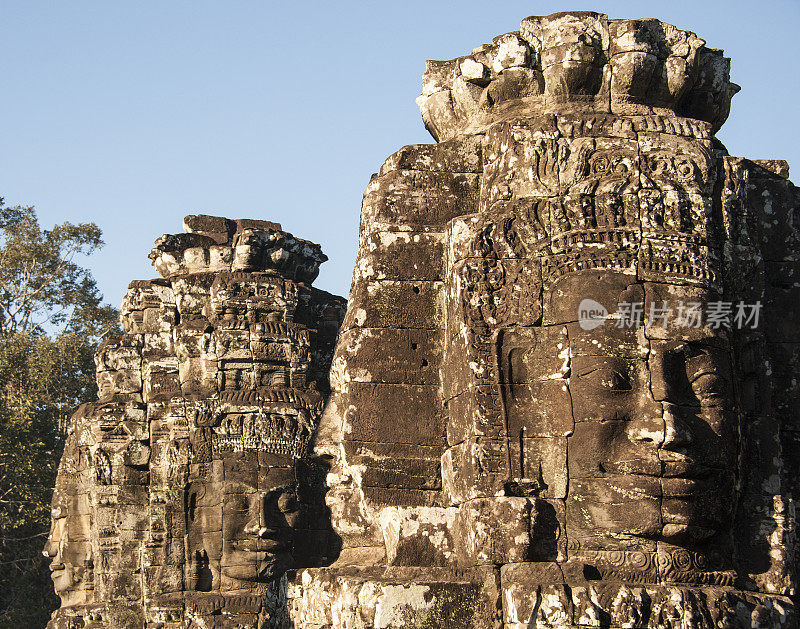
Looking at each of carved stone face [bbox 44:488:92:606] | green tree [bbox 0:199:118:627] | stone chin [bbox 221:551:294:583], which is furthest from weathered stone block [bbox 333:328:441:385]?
green tree [bbox 0:199:118:627]

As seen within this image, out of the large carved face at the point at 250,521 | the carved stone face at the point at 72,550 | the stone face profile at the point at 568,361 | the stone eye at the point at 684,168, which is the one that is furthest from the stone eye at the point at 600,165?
the carved stone face at the point at 72,550

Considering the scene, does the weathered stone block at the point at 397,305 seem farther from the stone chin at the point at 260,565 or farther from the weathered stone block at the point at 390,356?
the stone chin at the point at 260,565

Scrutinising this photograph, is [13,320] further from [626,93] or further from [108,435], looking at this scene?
[626,93]

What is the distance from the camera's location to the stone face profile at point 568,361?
282 inches

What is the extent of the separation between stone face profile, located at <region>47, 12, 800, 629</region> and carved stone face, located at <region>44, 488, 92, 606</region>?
9.56 metres

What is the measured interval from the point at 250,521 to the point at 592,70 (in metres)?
8.41

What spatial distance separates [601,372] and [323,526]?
8.28 metres

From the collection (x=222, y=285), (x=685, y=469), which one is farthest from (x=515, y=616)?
(x=222, y=285)

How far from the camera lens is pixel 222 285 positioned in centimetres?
1584

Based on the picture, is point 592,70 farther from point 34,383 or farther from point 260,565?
point 34,383

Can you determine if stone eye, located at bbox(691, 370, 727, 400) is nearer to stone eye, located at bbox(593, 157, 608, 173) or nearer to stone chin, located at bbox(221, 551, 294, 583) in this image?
→ stone eye, located at bbox(593, 157, 608, 173)

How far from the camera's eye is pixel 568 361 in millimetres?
7535

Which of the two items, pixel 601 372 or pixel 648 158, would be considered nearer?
pixel 601 372

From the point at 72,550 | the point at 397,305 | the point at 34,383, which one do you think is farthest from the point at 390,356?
the point at 34,383
